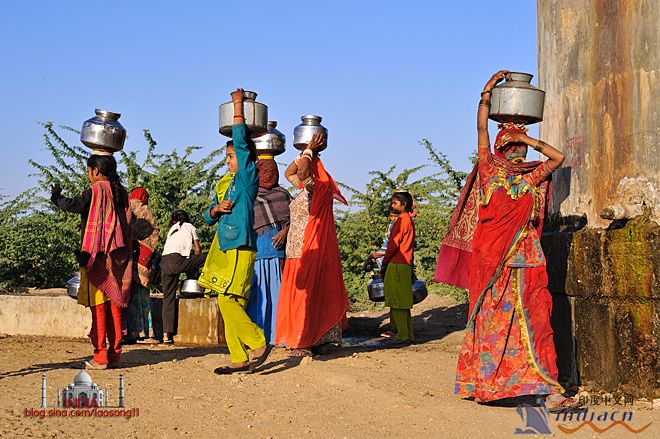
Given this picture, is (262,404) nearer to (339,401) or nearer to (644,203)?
(339,401)

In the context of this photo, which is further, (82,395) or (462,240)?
(462,240)

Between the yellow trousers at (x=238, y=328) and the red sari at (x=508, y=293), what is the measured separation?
5.90 ft

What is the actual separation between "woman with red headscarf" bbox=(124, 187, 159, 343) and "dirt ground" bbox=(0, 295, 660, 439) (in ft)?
3.34

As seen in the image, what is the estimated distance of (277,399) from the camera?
6.00 meters

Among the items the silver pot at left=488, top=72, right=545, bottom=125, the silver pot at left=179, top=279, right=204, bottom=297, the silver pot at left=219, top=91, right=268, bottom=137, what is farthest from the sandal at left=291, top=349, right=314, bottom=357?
the silver pot at left=488, top=72, right=545, bottom=125

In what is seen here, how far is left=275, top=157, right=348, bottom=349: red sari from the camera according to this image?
8.28 metres

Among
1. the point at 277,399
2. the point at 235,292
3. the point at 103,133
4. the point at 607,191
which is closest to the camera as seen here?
the point at 277,399

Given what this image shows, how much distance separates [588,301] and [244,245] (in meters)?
2.65

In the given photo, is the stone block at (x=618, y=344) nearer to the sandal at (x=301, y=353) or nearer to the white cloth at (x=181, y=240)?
the sandal at (x=301, y=353)

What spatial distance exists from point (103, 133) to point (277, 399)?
289 cm

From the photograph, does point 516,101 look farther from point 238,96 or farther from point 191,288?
point 191,288

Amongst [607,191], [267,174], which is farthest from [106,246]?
[607,191]

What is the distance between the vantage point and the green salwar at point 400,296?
999cm

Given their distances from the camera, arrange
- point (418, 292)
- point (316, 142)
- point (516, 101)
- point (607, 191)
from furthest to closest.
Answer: point (418, 292), point (316, 142), point (607, 191), point (516, 101)
